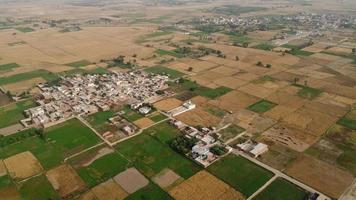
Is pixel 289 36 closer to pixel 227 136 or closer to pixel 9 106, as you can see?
pixel 227 136

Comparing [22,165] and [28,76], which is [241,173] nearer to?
[22,165]

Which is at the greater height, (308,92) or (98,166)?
(308,92)

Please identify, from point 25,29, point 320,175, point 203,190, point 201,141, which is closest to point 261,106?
point 201,141

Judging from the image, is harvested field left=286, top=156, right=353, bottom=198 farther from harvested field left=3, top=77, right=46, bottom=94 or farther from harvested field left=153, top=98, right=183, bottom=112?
harvested field left=3, top=77, right=46, bottom=94

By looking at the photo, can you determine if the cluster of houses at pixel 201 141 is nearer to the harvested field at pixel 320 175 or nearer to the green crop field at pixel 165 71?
→ the harvested field at pixel 320 175

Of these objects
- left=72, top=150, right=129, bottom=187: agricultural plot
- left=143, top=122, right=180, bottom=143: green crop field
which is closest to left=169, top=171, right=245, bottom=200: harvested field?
left=72, top=150, right=129, bottom=187: agricultural plot
